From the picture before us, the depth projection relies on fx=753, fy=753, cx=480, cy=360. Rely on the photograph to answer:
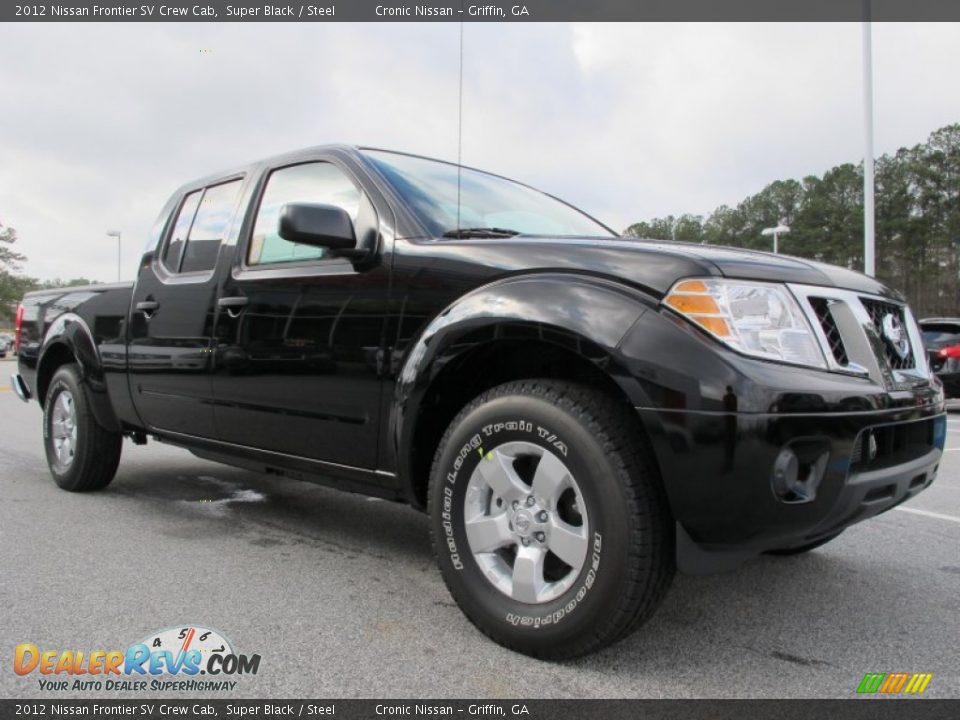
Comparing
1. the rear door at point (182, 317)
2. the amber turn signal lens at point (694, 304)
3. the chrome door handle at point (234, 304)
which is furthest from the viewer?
the rear door at point (182, 317)

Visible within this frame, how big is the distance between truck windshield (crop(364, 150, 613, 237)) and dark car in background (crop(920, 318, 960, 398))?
375 inches

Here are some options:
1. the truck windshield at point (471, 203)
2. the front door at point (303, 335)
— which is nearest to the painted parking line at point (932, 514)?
the truck windshield at point (471, 203)

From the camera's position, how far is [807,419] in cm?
194

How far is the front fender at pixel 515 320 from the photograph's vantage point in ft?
6.94

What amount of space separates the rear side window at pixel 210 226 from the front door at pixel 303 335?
27 centimetres

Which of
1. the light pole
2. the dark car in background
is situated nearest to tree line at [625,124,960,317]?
the light pole

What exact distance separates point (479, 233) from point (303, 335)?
0.82 meters

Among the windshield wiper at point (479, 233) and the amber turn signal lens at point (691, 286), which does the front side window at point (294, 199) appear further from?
the amber turn signal lens at point (691, 286)

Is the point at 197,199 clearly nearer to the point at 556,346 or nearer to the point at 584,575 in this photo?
the point at 556,346

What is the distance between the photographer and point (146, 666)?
2217mm

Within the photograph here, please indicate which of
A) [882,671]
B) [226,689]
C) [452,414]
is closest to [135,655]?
[226,689]

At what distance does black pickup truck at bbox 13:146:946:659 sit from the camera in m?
1.98

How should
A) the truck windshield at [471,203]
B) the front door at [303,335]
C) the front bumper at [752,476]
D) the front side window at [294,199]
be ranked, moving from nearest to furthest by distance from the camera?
1. the front bumper at [752,476]
2. the front door at [303,335]
3. the truck windshield at [471,203]
4. the front side window at [294,199]

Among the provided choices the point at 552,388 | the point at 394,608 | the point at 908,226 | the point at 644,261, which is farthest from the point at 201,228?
the point at 908,226
